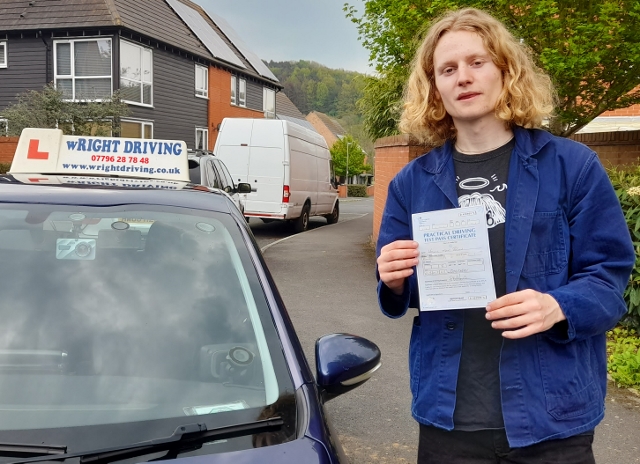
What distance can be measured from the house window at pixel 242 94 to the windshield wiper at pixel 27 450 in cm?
3377

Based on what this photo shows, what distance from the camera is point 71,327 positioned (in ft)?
6.76

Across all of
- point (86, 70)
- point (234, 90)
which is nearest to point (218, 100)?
point (234, 90)

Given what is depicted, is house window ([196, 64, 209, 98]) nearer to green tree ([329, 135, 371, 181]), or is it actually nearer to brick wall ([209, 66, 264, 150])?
brick wall ([209, 66, 264, 150])

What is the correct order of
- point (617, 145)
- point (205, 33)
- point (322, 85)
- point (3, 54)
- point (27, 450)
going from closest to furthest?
point (27, 450) < point (617, 145) < point (3, 54) < point (205, 33) < point (322, 85)

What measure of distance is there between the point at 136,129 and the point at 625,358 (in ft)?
72.9

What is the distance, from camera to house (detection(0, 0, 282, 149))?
2383 cm

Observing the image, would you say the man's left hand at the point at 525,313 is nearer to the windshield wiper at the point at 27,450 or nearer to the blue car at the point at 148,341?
the blue car at the point at 148,341

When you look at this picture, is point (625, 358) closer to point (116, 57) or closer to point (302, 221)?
point (302, 221)

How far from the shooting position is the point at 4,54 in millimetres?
25188

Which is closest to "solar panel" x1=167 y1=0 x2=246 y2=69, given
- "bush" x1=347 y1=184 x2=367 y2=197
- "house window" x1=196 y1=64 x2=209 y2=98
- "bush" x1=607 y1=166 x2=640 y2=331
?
"house window" x1=196 y1=64 x2=209 y2=98

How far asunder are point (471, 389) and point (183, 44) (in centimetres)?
2813

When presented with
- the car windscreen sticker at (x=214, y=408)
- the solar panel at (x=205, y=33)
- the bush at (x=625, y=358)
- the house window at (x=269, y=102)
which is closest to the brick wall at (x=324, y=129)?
the house window at (x=269, y=102)

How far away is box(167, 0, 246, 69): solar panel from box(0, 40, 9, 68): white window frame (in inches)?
299

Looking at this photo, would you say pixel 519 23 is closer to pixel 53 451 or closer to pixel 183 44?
pixel 53 451
